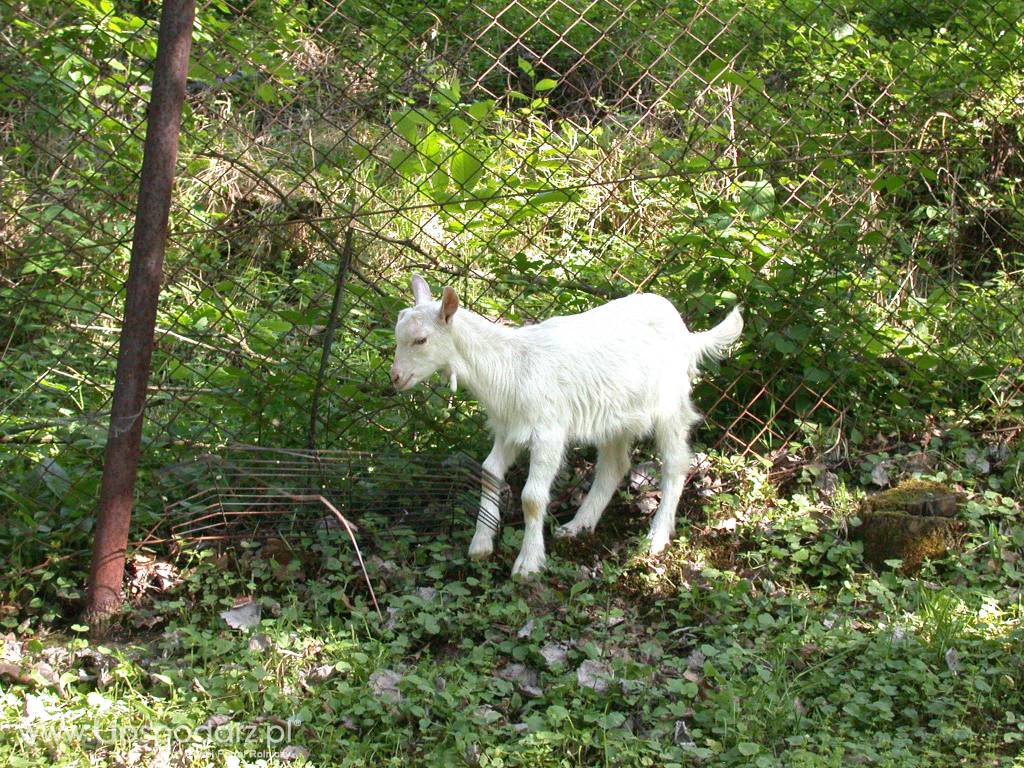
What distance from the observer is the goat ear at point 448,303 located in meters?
3.97

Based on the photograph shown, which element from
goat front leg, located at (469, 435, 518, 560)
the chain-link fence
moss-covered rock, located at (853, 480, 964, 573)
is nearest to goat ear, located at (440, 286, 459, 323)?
the chain-link fence

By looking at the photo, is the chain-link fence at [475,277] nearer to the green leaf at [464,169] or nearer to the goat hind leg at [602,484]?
the green leaf at [464,169]

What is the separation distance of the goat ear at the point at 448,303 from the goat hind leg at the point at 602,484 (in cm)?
84

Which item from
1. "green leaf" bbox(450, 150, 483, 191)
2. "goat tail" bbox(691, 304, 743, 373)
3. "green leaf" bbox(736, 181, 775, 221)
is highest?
"green leaf" bbox(736, 181, 775, 221)

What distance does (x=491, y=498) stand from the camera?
425 centimetres

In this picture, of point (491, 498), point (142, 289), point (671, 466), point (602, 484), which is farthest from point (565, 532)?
point (142, 289)

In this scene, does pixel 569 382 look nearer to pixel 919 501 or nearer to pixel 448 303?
pixel 448 303

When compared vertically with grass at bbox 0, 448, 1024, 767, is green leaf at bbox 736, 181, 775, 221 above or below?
above

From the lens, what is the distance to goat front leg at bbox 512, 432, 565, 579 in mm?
4152

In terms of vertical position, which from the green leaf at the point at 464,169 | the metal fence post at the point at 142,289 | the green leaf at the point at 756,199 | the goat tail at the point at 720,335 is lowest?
the metal fence post at the point at 142,289

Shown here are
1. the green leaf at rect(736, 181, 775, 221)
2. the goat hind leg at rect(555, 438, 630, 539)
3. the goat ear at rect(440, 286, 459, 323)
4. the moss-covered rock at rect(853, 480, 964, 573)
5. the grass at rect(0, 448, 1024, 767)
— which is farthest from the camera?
the green leaf at rect(736, 181, 775, 221)

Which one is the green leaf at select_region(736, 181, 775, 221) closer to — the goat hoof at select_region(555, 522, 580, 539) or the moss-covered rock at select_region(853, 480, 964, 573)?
the moss-covered rock at select_region(853, 480, 964, 573)

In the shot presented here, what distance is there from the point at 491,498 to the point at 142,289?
140 cm

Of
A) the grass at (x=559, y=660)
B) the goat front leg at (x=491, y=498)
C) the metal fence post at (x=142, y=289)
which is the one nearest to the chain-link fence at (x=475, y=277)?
the goat front leg at (x=491, y=498)
